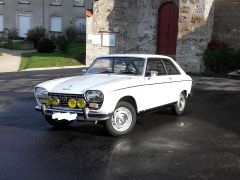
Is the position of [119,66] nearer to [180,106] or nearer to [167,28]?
[180,106]

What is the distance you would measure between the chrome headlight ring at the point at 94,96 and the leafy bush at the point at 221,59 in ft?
42.0

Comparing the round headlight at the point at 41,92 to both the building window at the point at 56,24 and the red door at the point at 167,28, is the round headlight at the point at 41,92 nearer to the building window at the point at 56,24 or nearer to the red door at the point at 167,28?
the red door at the point at 167,28

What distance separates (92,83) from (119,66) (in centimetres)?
113

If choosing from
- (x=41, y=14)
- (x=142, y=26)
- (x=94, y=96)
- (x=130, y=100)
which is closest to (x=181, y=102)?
(x=130, y=100)

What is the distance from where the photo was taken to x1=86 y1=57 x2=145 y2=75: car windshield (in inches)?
320

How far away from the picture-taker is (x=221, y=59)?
18688mm

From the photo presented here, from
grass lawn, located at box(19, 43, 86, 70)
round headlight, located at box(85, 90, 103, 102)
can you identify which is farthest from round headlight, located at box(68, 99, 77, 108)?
grass lawn, located at box(19, 43, 86, 70)

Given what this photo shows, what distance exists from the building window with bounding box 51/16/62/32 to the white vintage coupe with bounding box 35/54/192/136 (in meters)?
35.6

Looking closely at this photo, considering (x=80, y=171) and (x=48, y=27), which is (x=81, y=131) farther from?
(x=48, y=27)

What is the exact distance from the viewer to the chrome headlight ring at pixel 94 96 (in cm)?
700

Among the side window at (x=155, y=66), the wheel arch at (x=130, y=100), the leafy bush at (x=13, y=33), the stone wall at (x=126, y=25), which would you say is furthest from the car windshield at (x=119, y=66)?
the leafy bush at (x=13, y=33)

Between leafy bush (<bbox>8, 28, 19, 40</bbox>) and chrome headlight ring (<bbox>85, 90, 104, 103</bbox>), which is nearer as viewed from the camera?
chrome headlight ring (<bbox>85, 90, 104, 103</bbox>)

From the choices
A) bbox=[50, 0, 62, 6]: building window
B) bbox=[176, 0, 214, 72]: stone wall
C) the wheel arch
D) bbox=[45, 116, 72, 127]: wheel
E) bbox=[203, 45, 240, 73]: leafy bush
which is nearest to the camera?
the wheel arch

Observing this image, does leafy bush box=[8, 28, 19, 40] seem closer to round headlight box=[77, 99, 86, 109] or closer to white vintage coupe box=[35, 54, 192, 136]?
white vintage coupe box=[35, 54, 192, 136]
